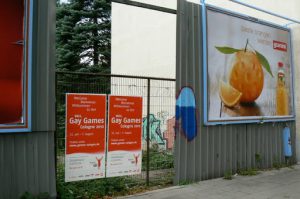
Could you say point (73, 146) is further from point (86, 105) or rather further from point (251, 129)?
point (251, 129)

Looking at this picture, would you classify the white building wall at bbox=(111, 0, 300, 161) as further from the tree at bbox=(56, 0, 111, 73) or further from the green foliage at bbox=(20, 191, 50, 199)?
the green foliage at bbox=(20, 191, 50, 199)

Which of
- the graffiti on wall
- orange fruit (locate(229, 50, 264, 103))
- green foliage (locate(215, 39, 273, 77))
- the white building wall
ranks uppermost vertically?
the white building wall

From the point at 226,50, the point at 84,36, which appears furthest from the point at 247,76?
the point at 84,36

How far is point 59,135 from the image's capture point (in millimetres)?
6281

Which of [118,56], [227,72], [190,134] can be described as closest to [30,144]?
[190,134]

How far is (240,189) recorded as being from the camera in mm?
7281

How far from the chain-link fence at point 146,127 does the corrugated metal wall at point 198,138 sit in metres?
0.44

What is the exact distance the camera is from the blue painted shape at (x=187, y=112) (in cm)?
759

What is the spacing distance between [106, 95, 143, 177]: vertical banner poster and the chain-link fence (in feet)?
0.91

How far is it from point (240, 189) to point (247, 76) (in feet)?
9.71

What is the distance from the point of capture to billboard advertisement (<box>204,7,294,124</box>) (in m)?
8.34

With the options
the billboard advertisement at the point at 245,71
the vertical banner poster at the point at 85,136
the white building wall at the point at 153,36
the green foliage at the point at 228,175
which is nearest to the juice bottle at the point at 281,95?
the billboard advertisement at the point at 245,71

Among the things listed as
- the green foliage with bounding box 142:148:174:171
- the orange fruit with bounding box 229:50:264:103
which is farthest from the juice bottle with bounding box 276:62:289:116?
the green foliage with bounding box 142:148:174:171

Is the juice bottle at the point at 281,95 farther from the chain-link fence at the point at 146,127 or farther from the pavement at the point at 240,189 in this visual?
the chain-link fence at the point at 146,127
